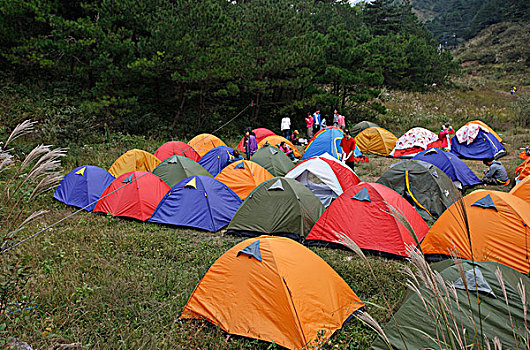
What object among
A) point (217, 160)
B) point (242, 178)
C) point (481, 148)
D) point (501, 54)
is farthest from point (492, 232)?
point (501, 54)

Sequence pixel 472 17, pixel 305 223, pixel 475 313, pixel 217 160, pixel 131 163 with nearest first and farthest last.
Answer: pixel 475 313, pixel 305 223, pixel 131 163, pixel 217 160, pixel 472 17

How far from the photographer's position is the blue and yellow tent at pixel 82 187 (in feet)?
27.6

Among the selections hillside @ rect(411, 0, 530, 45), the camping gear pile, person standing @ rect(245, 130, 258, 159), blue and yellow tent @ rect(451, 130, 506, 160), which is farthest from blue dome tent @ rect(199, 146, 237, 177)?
hillside @ rect(411, 0, 530, 45)

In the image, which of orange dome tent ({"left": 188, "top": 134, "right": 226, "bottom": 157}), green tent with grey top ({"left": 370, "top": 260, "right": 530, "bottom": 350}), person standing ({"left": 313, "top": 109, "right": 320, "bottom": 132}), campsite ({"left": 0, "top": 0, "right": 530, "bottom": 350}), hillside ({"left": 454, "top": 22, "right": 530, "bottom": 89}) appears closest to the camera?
green tent with grey top ({"left": 370, "top": 260, "right": 530, "bottom": 350})

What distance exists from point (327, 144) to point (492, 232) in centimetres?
895

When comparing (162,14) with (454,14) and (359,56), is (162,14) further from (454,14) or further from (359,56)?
(454,14)

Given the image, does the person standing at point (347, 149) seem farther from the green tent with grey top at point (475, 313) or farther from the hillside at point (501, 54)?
the hillside at point (501, 54)

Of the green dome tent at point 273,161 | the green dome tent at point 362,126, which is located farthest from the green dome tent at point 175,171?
the green dome tent at point 362,126

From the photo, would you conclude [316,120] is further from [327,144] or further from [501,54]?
[501,54]

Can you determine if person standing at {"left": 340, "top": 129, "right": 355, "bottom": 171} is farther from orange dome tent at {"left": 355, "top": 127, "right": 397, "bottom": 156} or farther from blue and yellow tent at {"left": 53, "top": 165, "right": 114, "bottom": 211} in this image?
blue and yellow tent at {"left": 53, "top": 165, "right": 114, "bottom": 211}

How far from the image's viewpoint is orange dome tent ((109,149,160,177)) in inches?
405

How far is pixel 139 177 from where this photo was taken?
25.8 feet

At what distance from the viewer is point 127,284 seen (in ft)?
15.1

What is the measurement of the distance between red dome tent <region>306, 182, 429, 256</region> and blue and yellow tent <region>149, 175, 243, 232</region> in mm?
2118
